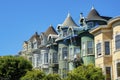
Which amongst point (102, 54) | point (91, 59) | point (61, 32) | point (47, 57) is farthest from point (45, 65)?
point (102, 54)

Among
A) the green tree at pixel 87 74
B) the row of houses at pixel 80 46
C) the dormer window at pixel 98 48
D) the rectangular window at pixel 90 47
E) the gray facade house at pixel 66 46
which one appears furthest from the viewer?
the gray facade house at pixel 66 46

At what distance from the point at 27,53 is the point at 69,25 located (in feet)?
56.4

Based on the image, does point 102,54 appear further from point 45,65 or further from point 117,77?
point 45,65

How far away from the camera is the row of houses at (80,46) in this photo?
157 feet

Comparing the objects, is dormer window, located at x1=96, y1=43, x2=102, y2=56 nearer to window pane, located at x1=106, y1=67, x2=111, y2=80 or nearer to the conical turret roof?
window pane, located at x1=106, y1=67, x2=111, y2=80

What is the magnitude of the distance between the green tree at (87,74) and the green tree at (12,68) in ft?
45.0

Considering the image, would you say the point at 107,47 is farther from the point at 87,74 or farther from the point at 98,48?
the point at 87,74

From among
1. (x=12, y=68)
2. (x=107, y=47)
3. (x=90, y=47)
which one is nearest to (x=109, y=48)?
(x=107, y=47)

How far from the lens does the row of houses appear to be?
47.8 m

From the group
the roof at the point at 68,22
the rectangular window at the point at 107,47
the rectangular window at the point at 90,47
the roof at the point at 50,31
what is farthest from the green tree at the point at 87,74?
the roof at the point at 50,31

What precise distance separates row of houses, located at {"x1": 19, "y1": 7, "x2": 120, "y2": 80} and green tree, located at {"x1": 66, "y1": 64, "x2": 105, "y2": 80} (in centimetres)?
263

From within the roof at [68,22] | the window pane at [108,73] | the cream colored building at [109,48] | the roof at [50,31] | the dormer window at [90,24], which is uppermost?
the roof at [68,22]

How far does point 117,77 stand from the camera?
45.5 metres

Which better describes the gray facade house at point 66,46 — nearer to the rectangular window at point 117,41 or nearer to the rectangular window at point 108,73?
the rectangular window at point 108,73
